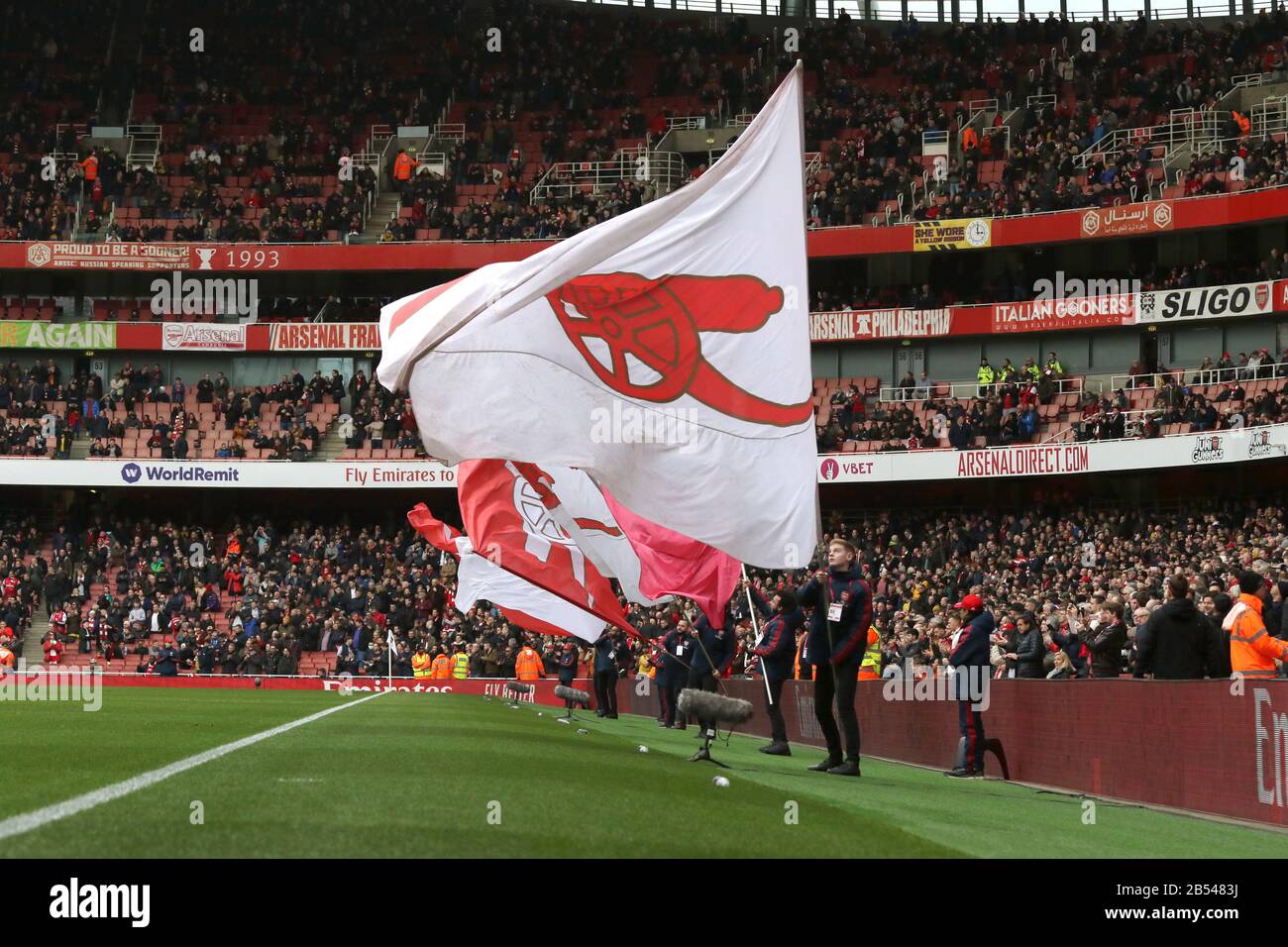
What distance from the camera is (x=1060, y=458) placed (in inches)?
1684

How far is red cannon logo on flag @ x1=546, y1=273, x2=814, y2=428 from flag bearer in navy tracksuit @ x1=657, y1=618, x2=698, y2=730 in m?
10.2

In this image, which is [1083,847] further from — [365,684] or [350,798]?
[365,684]

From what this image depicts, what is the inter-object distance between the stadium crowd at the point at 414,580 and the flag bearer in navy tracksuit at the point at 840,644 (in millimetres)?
14295

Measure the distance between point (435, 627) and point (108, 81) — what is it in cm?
2987

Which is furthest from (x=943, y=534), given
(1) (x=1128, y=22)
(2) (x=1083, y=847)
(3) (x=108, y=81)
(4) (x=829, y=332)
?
(3) (x=108, y=81)

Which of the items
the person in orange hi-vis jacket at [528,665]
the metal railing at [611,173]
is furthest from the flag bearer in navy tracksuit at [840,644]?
the metal railing at [611,173]

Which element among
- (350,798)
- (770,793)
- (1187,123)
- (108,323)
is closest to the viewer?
(350,798)

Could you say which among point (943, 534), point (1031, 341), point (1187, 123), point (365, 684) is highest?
point (1187, 123)

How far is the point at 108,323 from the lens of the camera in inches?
2084

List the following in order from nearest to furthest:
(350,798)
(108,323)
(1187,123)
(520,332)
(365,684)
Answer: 1. (350,798)
2. (520,332)
3. (365,684)
4. (1187,123)
5. (108,323)

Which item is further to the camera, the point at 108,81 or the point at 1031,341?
the point at 108,81

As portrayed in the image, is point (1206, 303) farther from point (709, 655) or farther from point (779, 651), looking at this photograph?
point (779, 651)

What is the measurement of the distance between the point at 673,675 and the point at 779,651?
669 centimetres

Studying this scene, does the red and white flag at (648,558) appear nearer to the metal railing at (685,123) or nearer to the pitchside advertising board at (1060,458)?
the pitchside advertising board at (1060,458)
